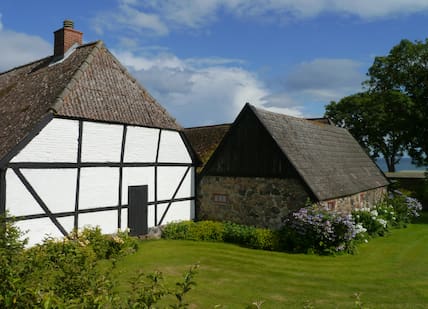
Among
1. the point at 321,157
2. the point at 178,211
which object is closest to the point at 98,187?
the point at 178,211

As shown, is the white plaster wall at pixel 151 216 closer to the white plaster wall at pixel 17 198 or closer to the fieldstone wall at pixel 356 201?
the white plaster wall at pixel 17 198

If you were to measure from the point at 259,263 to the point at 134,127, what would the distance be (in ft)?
23.5

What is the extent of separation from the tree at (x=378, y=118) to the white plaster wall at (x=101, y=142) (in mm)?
25431

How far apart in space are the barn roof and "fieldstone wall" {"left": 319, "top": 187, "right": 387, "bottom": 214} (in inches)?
292

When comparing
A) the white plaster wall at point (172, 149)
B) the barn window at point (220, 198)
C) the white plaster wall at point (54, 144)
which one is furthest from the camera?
the barn window at point (220, 198)

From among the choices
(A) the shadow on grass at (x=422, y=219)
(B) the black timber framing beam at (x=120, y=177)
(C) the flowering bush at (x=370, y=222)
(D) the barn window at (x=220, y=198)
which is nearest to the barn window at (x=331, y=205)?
(C) the flowering bush at (x=370, y=222)

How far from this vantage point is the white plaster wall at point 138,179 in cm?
1365

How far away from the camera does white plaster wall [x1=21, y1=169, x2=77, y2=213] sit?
11.0 m

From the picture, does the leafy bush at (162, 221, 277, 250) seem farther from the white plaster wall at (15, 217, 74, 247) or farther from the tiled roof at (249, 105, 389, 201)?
the white plaster wall at (15, 217, 74, 247)

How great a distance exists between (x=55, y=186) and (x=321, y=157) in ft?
36.5

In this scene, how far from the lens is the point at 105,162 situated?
42.8 ft

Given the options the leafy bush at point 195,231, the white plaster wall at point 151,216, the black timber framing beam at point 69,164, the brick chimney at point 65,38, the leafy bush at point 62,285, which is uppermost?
the brick chimney at point 65,38

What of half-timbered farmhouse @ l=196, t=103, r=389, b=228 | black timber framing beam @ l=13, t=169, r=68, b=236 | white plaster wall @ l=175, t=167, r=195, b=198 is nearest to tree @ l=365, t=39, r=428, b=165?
half-timbered farmhouse @ l=196, t=103, r=389, b=228

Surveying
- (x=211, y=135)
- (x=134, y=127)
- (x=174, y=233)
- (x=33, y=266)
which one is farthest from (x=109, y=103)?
(x=33, y=266)
